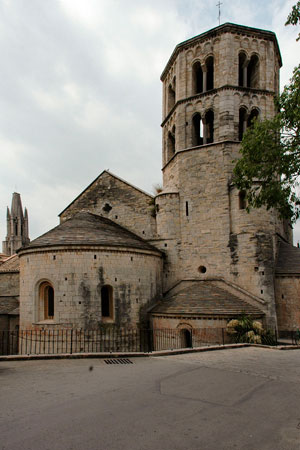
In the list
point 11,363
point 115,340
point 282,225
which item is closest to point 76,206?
point 115,340

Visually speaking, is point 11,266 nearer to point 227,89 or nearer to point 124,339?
point 124,339

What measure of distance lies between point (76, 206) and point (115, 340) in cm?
1241

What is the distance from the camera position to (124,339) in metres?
19.2

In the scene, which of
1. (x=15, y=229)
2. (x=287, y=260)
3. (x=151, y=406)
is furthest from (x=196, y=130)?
(x=15, y=229)

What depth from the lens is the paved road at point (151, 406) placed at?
5555mm

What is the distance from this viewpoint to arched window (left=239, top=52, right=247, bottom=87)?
23909mm

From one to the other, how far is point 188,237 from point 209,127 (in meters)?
8.49

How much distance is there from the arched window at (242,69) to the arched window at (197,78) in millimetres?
2808

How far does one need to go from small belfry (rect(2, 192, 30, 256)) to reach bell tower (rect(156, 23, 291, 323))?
2863 inches

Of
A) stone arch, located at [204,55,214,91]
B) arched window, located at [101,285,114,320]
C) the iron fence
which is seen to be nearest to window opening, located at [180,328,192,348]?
the iron fence

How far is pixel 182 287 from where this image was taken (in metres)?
22.4

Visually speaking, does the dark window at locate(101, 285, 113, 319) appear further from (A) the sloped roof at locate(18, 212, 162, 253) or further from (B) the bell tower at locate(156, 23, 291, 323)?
(B) the bell tower at locate(156, 23, 291, 323)

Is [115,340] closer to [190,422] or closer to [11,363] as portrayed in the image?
[11,363]

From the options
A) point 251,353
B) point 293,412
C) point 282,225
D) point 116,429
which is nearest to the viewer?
point 116,429
